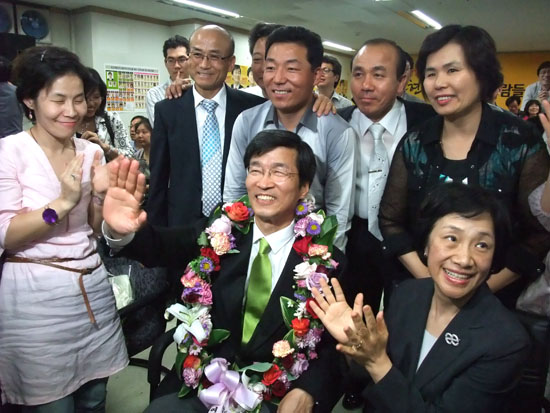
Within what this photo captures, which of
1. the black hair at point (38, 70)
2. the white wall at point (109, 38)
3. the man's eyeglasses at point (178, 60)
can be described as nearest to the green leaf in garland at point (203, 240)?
the black hair at point (38, 70)

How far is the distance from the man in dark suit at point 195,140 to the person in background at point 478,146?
1.00 metres

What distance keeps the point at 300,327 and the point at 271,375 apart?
190 millimetres

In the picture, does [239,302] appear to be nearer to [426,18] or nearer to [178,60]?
[178,60]

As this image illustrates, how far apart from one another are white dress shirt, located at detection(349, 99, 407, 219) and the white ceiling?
5282mm

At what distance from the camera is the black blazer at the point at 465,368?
1.17 m

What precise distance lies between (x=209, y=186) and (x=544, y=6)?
7018mm

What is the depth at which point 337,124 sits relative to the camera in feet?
6.53

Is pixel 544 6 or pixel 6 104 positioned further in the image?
pixel 544 6

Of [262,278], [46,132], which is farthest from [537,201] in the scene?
[46,132]

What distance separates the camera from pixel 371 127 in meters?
2.17

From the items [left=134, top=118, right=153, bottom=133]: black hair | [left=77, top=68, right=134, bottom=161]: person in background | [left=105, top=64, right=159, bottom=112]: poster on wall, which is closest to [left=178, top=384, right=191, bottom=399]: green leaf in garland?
[left=77, top=68, right=134, bottom=161]: person in background

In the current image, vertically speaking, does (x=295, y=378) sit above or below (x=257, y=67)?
below

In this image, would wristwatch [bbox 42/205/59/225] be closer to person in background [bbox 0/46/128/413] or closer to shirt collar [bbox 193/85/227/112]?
person in background [bbox 0/46/128/413]

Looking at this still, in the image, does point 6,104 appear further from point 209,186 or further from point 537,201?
point 537,201
